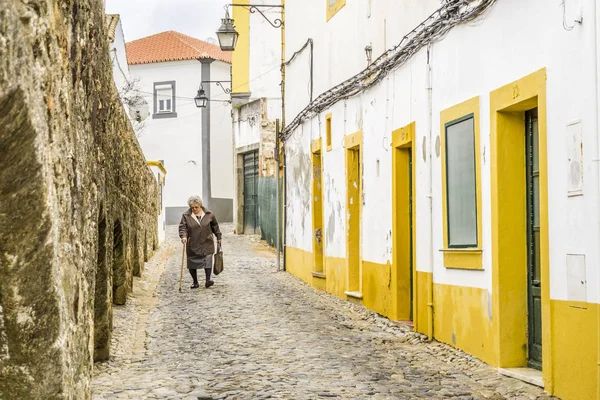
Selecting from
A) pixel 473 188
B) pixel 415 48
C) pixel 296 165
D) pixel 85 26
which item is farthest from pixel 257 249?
pixel 85 26

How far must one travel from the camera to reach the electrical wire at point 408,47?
908cm

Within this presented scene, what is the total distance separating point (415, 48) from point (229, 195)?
34394mm

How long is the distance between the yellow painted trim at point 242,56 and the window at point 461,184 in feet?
73.4

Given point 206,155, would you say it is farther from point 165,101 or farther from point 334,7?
point 334,7

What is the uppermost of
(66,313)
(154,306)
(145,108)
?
(145,108)

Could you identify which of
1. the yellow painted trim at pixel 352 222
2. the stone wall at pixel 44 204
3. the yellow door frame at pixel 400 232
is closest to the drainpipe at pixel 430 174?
the yellow door frame at pixel 400 232

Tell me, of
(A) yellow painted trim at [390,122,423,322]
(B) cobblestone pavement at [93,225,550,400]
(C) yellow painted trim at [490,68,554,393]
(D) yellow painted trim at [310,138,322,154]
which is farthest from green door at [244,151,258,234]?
(C) yellow painted trim at [490,68,554,393]

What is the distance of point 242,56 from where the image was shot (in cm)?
3212

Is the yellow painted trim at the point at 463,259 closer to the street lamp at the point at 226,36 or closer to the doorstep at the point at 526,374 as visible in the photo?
the doorstep at the point at 526,374

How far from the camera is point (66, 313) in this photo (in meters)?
4.77

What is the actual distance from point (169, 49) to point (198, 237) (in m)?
31.1

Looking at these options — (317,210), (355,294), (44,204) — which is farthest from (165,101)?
(44,204)

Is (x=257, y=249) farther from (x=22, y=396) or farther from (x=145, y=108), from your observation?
(x=22, y=396)

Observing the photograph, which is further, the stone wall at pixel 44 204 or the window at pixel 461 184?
the window at pixel 461 184
